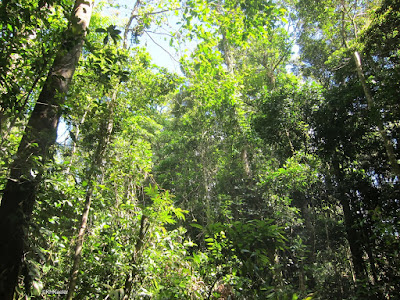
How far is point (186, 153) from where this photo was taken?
1043 cm

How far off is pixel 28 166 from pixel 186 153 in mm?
8973

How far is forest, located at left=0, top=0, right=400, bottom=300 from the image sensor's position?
171cm

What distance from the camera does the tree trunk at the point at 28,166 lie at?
1409mm

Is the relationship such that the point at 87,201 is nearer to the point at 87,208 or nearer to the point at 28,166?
the point at 87,208

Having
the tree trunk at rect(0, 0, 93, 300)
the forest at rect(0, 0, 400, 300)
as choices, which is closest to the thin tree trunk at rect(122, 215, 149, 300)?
the forest at rect(0, 0, 400, 300)

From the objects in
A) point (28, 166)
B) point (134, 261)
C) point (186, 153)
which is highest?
point (186, 153)

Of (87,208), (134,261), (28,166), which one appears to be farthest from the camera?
(87,208)

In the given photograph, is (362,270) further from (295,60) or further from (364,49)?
(295,60)

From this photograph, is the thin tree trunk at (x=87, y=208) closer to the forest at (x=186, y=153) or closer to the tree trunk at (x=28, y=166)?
the forest at (x=186, y=153)

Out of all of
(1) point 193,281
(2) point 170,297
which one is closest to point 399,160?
(1) point 193,281

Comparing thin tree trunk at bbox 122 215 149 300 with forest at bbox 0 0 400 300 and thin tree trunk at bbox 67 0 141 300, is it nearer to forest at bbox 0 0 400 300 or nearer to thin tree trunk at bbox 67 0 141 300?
forest at bbox 0 0 400 300

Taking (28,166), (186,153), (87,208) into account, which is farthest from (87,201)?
(186,153)

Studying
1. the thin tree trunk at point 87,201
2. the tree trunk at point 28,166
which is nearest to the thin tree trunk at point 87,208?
the thin tree trunk at point 87,201

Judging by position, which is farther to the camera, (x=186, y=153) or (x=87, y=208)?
(x=186, y=153)
